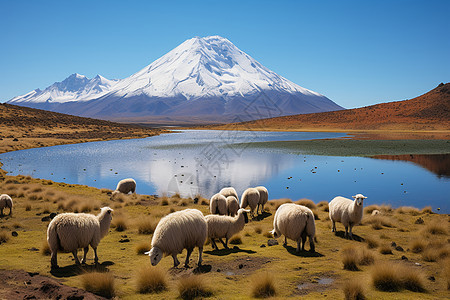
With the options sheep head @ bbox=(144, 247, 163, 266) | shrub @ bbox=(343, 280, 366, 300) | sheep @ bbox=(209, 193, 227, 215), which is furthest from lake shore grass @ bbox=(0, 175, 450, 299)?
sheep @ bbox=(209, 193, 227, 215)

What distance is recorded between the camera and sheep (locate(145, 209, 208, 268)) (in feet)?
23.4

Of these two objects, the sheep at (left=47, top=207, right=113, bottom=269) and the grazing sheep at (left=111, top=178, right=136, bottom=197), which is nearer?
the sheep at (left=47, top=207, right=113, bottom=269)

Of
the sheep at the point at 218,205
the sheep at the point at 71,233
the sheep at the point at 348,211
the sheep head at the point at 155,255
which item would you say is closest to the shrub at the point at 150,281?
the sheep head at the point at 155,255

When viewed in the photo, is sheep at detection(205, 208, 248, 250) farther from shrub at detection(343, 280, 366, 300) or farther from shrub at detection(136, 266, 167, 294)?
shrub at detection(343, 280, 366, 300)

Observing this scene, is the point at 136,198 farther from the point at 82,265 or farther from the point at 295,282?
the point at 295,282

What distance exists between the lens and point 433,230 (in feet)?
35.0

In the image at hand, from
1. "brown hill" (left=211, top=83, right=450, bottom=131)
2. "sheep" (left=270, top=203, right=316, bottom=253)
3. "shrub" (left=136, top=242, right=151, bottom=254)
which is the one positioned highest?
"brown hill" (left=211, top=83, right=450, bottom=131)

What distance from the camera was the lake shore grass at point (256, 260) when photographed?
6086 mm

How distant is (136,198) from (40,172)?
15376 mm

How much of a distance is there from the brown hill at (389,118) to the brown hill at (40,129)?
42034 millimetres

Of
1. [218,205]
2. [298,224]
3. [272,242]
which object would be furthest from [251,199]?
[298,224]

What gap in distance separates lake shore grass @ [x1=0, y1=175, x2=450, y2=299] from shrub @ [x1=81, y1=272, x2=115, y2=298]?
0.16 metres

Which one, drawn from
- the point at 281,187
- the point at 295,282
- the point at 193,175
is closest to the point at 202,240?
the point at 295,282

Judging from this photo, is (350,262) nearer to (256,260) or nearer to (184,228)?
(256,260)
